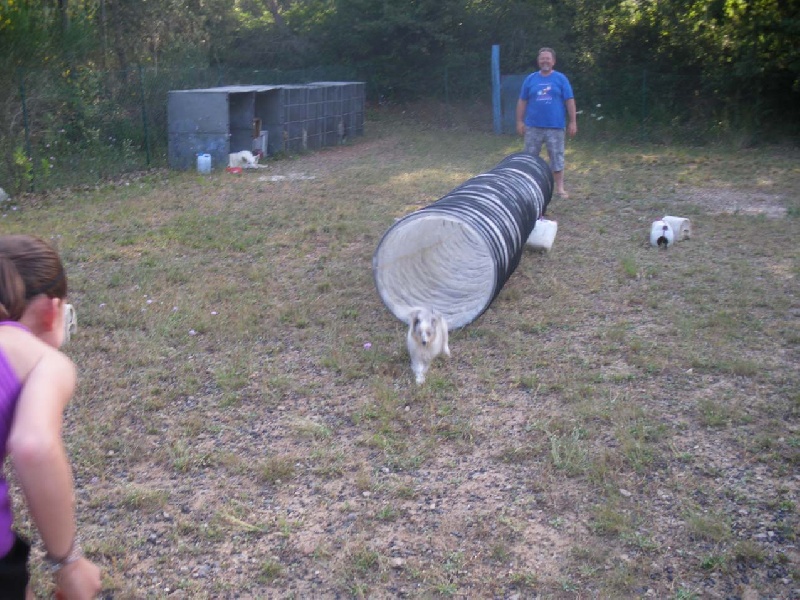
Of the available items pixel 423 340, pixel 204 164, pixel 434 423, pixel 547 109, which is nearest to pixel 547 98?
pixel 547 109

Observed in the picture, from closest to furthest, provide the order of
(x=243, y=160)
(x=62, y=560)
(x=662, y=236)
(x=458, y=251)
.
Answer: (x=62, y=560)
(x=458, y=251)
(x=662, y=236)
(x=243, y=160)

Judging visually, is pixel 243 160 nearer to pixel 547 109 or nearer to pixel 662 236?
pixel 547 109

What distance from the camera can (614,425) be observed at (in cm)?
456

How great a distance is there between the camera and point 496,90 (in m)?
20.8

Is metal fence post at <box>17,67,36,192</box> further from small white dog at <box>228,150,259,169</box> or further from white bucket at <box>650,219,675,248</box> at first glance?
white bucket at <box>650,219,675,248</box>

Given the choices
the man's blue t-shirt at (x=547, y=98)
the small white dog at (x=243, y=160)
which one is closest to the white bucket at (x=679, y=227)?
the man's blue t-shirt at (x=547, y=98)

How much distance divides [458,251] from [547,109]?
378cm

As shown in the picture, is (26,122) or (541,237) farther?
(26,122)

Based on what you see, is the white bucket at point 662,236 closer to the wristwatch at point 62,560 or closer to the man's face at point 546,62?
the man's face at point 546,62

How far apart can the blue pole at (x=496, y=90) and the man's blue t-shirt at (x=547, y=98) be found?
1009 cm

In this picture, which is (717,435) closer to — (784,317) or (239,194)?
(784,317)

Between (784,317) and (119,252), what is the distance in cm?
636

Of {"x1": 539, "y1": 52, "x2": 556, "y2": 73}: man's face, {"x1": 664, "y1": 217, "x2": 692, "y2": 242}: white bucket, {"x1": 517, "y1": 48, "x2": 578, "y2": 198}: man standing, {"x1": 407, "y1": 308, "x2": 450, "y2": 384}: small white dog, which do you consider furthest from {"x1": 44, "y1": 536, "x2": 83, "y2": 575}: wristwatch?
{"x1": 539, "y1": 52, "x2": 556, "y2": 73}: man's face

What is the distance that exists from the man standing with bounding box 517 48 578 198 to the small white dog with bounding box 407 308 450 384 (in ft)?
18.2
